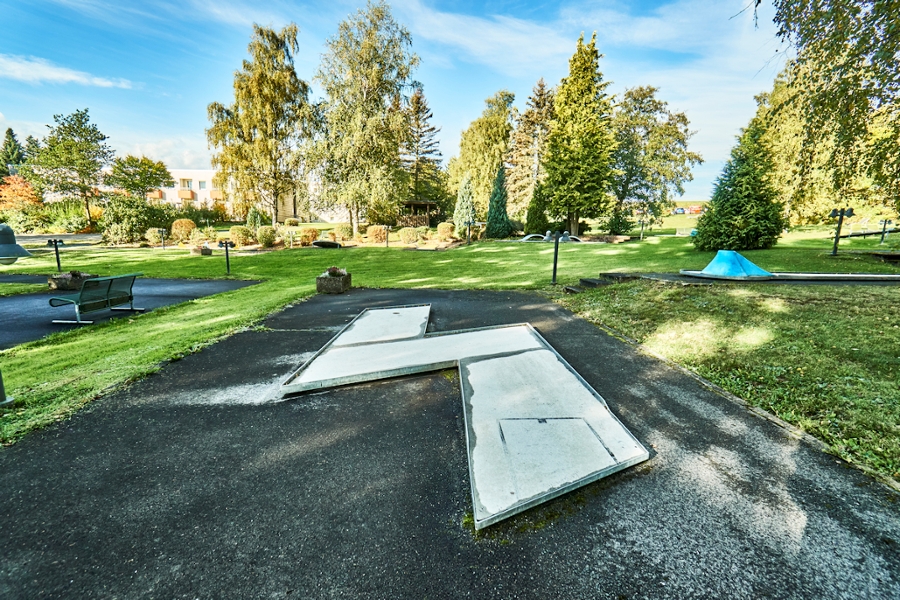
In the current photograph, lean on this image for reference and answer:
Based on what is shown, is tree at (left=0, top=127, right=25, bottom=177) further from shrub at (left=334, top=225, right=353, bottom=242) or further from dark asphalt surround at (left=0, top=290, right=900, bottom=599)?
dark asphalt surround at (left=0, top=290, right=900, bottom=599)

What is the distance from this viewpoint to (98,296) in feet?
23.0

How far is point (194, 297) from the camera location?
383 inches

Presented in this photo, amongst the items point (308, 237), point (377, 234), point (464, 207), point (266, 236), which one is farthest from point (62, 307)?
point (464, 207)

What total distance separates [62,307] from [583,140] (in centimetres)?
2574

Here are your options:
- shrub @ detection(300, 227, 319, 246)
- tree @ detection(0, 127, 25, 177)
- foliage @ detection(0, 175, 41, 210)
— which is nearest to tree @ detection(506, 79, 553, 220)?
shrub @ detection(300, 227, 319, 246)

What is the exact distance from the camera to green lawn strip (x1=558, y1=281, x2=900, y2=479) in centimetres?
306

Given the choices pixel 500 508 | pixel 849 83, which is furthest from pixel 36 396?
pixel 849 83

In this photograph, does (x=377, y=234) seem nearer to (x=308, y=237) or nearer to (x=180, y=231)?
(x=308, y=237)

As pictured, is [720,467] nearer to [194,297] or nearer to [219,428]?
[219,428]

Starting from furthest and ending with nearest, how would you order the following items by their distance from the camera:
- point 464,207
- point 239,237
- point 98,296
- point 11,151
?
point 11,151 → point 464,207 → point 239,237 → point 98,296

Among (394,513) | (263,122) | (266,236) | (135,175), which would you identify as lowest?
(394,513)

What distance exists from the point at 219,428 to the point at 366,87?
26435mm

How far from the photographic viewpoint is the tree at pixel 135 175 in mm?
33844

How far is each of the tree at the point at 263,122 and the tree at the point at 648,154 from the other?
23218 millimetres
